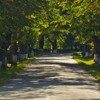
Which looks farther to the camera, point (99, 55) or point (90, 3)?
point (99, 55)

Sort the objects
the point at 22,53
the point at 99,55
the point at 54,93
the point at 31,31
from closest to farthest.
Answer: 1. the point at 54,93
2. the point at 99,55
3. the point at 31,31
4. the point at 22,53

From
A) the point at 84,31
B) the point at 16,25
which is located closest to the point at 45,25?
the point at 84,31

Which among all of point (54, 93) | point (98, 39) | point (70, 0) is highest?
point (70, 0)

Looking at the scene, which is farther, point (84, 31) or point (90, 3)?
point (84, 31)

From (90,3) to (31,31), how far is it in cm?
2519

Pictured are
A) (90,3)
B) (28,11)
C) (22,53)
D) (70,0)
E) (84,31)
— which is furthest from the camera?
(22,53)

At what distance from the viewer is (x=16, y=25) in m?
26.2

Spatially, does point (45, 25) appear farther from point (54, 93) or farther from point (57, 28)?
point (54, 93)

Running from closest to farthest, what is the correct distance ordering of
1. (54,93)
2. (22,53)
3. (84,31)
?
1. (54,93)
2. (84,31)
3. (22,53)

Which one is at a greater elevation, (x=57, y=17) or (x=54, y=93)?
(x=57, y=17)

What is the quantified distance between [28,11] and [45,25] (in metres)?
19.5

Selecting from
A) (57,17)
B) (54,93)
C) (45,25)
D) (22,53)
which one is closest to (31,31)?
(45,25)

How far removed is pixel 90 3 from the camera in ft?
76.6

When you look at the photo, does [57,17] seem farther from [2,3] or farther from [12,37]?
[2,3]
